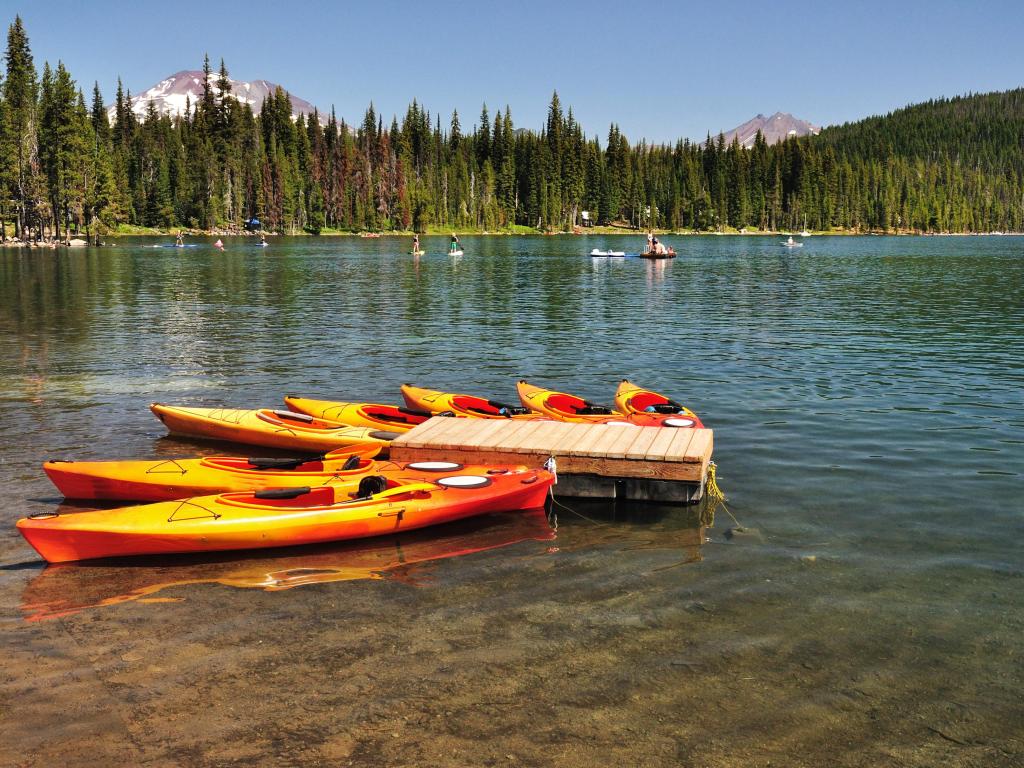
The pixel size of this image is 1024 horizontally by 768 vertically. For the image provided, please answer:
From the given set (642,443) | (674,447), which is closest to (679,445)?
(674,447)

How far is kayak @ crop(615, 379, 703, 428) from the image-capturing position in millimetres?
15599

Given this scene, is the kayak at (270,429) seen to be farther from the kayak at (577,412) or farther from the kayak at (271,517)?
the kayak at (577,412)

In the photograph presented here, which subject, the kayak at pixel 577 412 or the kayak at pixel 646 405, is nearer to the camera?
the kayak at pixel 577 412

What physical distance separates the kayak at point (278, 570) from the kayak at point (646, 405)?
15.6ft

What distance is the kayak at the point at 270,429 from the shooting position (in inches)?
574

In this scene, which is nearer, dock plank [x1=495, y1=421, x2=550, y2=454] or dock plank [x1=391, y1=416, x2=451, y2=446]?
dock plank [x1=495, y1=421, x2=550, y2=454]

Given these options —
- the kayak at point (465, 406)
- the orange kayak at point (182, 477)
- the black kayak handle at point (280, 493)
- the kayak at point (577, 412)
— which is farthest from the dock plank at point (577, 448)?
the black kayak handle at point (280, 493)

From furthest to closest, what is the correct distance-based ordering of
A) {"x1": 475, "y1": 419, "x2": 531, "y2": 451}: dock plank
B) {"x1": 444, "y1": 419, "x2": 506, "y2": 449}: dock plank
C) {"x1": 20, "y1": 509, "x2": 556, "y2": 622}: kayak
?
{"x1": 444, "y1": 419, "x2": 506, "y2": 449}: dock plank, {"x1": 475, "y1": 419, "x2": 531, "y2": 451}: dock plank, {"x1": 20, "y1": 509, "x2": 556, "y2": 622}: kayak

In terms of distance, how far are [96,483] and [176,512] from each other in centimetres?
246

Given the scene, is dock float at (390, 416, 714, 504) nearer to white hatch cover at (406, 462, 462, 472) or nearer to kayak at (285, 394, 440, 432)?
white hatch cover at (406, 462, 462, 472)

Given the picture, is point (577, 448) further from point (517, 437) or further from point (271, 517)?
point (271, 517)

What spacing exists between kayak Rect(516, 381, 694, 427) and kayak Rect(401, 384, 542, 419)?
293mm

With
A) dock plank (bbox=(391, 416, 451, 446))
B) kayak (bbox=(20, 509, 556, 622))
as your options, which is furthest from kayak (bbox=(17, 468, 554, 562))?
dock plank (bbox=(391, 416, 451, 446))

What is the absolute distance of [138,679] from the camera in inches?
294
